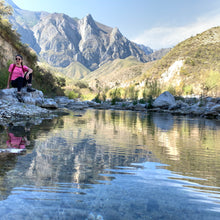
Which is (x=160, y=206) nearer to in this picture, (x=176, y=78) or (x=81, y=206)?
(x=81, y=206)

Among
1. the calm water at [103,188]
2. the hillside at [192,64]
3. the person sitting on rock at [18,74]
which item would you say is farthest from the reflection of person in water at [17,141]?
the hillside at [192,64]

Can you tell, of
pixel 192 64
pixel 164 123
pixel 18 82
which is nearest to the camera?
pixel 18 82

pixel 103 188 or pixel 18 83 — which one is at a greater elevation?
pixel 18 83

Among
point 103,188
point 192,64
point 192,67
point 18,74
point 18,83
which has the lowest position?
point 103,188

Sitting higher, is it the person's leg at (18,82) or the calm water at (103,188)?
the person's leg at (18,82)

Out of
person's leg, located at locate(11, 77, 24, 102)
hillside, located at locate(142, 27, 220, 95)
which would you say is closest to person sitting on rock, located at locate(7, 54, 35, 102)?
person's leg, located at locate(11, 77, 24, 102)

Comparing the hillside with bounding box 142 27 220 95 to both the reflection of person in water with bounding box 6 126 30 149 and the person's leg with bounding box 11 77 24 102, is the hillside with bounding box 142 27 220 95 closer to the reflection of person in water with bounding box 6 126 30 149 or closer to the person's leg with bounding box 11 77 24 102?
the person's leg with bounding box 11 77 24 102

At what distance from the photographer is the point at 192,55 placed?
82562mm

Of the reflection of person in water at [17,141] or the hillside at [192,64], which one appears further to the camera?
the hillside at [192,64]

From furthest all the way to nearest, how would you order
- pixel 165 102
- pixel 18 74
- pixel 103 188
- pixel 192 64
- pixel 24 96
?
pixel 192 64, pixel 165 102, pixel 24 96, pixel 18 74, pixel 103 188

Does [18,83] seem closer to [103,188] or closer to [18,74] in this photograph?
[18,74]

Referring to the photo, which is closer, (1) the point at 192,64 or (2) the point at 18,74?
(2) the point at 18,74

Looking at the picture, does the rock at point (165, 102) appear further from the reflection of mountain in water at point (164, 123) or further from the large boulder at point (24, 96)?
Result: the large boulder at point (24, 96)

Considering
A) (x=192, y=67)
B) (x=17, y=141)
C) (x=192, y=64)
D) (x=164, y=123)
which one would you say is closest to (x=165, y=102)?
(x=164, y=123)
